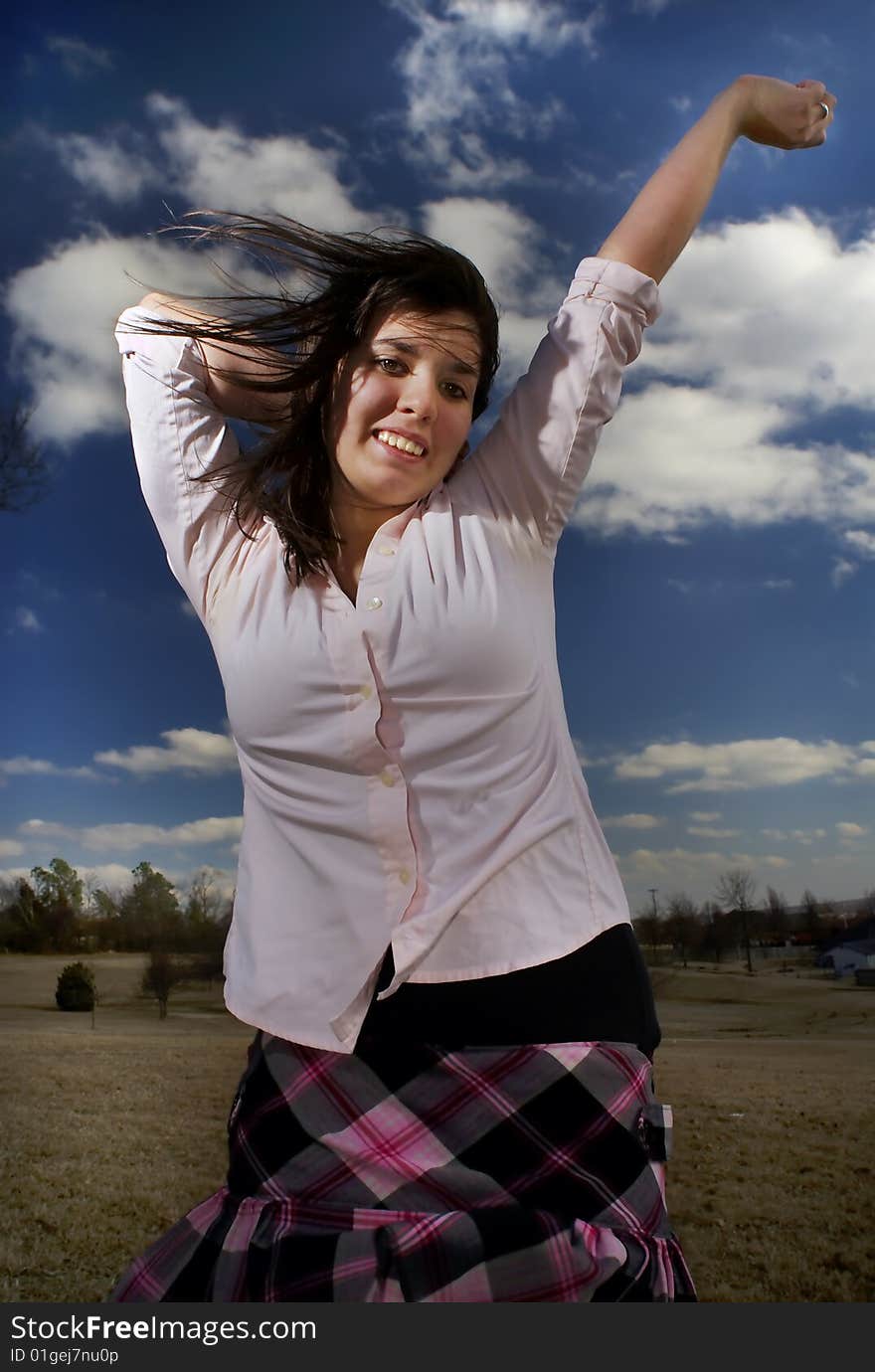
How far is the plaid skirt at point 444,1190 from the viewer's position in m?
0.81

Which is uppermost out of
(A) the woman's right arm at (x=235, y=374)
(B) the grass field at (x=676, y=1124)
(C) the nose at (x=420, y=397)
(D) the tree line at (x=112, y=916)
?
(A) the woman's right arm at (x=235, y=374)

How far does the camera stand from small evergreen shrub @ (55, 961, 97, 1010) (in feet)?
9.73

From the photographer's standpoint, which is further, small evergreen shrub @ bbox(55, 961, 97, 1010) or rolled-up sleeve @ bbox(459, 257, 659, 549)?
small evergreen shrub @ bbox(55, 961, 97, 1010)

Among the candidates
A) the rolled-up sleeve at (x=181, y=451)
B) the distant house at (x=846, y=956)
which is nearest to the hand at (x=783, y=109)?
the rolled-up sleeve at (x=181, y=451)

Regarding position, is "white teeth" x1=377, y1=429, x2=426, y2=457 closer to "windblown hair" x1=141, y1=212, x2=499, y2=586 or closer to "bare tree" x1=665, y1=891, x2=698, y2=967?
"windblown hair" x1=141, y1=212, x2=499, y2=586

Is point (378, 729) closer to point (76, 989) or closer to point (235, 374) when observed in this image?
point (235, 374)

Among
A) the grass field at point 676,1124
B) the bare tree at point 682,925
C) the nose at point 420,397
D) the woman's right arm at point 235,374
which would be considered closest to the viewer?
the nose at point 420,397

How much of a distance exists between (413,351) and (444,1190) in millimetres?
714

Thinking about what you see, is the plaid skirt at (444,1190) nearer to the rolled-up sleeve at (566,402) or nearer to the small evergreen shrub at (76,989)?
the rolled-up sleeve at (566,402)

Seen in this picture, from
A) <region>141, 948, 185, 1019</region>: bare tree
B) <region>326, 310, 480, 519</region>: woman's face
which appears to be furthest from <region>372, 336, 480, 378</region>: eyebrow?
<region>141, 948, 185, 1019</region>: bare tree

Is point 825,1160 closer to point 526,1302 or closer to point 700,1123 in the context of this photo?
point 700,1123

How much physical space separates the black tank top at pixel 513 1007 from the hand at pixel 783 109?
86cm

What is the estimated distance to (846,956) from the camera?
9.55ft

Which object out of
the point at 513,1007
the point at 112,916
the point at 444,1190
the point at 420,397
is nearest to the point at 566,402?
the point at 420,397
